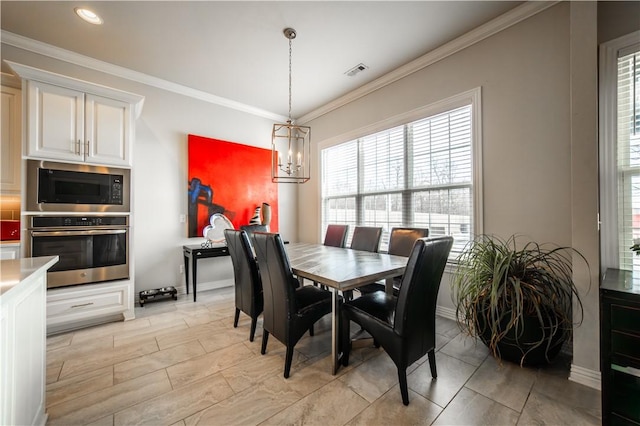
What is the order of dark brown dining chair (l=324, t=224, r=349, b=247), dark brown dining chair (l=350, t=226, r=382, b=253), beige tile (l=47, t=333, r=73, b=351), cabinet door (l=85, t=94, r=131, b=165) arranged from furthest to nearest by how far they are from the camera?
dark brown dining chair (l=324, t=224, r=349, b=247) → dark brown dining chair (l=350, t=226, r=382, b=253) → cabinet door (l=85, t=94, r=131, b=165) → beige tile (l=47, t=333, r=73, b=351)

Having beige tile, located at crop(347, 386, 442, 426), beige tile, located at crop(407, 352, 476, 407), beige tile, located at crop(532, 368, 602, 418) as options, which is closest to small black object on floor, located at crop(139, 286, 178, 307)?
beige tile, located at crop(347, 386, 442, 426)

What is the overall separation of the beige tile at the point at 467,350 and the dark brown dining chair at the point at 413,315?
1.41 ft

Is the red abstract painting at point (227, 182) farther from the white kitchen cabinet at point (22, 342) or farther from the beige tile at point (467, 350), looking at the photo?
the beige tile at point (467, 350)

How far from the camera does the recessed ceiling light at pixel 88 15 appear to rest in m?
2.30

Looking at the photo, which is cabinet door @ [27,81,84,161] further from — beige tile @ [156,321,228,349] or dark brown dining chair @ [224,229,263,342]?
beige tile @ [156,321,228,349]

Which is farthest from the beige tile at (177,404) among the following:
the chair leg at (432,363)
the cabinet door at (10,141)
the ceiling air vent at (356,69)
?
the ceiling air vent at (356,69)

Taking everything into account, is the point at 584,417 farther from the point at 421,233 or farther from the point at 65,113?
the point at 65,113

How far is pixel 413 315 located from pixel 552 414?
95 cm

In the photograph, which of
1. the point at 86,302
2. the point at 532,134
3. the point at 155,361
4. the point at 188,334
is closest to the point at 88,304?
the point at 86,302

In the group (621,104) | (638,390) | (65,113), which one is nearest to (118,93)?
(65,113)

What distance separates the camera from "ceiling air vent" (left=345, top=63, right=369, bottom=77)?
318cm

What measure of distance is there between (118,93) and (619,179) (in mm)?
4566

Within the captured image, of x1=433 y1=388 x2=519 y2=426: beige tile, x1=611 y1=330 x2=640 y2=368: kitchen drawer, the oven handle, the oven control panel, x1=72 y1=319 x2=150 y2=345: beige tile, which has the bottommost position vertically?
x1=72 y1=319 x2=150 y2=345: beige tile

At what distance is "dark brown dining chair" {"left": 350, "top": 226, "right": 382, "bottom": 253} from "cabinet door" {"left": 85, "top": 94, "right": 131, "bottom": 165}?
2789 mm
